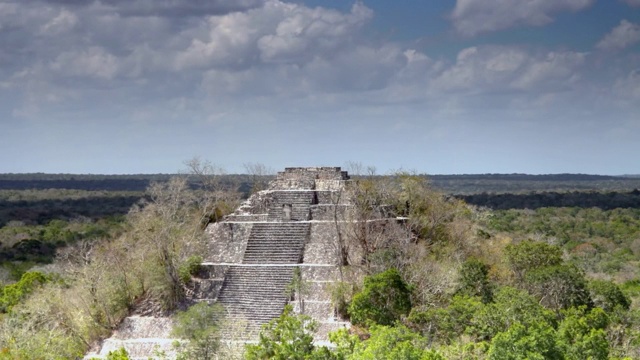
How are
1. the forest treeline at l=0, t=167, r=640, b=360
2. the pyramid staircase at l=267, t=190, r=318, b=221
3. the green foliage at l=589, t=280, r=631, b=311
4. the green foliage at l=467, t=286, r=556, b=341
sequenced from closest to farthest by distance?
the forest treeline at l=0, t=167, r=640, b=360, the green foliage at l=467, t=286, r=556, b=341, the green foliage at l=589, t=280, r=631, b=311, the pyramid staircase at l=267, t=190, r=318, b=221

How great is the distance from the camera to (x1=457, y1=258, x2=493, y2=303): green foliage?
2550 cm

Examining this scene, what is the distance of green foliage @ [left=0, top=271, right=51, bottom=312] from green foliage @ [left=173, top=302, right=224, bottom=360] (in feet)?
36.6

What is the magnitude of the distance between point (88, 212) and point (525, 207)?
1706 inches

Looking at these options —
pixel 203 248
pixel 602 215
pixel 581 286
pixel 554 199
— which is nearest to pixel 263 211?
pixel 203 248

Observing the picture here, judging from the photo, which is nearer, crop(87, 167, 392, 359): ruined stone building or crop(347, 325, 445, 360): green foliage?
crop(347, 325, 445, 360): green foliage

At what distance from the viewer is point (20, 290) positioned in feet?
101

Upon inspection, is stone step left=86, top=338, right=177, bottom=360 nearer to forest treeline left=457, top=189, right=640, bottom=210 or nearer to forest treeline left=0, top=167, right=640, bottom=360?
forest treeline left=0, top=167, right=640, bottom=360

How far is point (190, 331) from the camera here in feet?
69.1

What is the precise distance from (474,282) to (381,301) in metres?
4.03

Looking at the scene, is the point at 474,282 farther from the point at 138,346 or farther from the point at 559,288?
the point at 138,346

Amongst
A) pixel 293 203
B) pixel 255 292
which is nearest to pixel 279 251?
pixel 255 292

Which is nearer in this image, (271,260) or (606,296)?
(606,296)

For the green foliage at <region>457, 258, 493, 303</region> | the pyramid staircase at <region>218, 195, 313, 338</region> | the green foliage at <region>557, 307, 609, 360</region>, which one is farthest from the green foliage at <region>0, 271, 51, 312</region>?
the green foliage at <region>557, 307, 609, 360</region>

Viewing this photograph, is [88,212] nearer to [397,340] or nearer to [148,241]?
[148,241]
